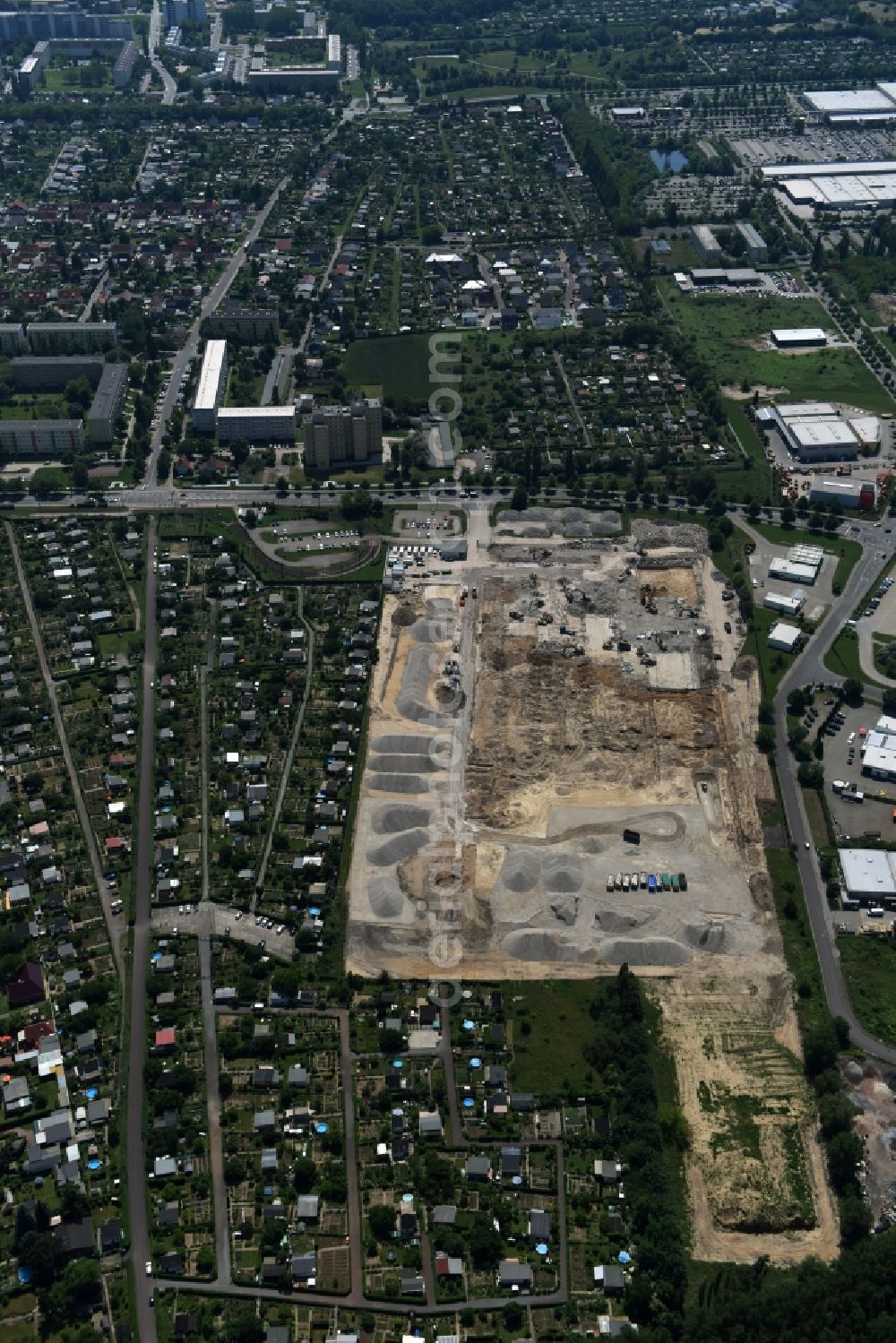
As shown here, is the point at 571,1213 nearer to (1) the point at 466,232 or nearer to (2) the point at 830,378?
(2) the point at 830,378

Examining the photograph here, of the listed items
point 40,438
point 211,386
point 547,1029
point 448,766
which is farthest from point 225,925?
point 211,386

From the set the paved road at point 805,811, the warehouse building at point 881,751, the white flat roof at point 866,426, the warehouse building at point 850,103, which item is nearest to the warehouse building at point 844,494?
the paved road at point 805,811

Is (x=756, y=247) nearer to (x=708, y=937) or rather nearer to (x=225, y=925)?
(x=708, y=937)

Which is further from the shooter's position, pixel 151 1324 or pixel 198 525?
pixel 198 525

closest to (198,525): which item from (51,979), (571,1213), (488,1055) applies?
(51,979)

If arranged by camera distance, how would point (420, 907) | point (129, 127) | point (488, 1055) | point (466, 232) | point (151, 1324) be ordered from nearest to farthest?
point (151, 1324)
point (488, 1055)
point (420, 907)
point (466, 232)
point (129, 127)

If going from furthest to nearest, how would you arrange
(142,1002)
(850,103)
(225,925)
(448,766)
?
(850,103) → (448,766) → (225,925) → (142,1002)
